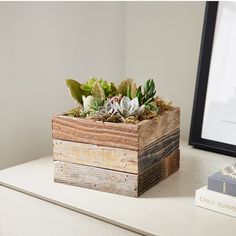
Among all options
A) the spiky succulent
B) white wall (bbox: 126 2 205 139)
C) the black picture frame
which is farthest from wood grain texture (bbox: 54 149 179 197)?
white wall (bbox: 126 2 205 139)

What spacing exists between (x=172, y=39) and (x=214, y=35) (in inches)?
7.6

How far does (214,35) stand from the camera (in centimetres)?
109

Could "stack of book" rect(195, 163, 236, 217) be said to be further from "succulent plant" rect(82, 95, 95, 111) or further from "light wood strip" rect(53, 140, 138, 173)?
"succulent plant" rect(82, 95, 95, 111)

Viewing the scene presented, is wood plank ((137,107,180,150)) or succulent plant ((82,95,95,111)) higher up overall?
succulent plant ((82,95,95,111))

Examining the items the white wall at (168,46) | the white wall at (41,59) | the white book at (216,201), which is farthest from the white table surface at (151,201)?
the white wall at (168,46)

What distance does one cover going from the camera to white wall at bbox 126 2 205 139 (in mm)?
1220

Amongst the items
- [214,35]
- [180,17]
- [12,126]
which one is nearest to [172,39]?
[180,17]

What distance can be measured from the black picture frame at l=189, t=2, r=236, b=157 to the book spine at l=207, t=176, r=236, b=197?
1.03 ft

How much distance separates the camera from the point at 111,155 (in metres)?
0.83

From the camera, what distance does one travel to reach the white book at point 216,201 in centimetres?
74

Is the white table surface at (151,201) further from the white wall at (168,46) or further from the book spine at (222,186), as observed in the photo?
the white wall at (168,46)

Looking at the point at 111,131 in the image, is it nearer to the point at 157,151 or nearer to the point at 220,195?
the point at 157,151

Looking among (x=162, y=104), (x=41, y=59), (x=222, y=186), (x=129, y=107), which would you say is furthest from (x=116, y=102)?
(x=41, y=59)

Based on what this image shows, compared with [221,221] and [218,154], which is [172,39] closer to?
[218,154]
